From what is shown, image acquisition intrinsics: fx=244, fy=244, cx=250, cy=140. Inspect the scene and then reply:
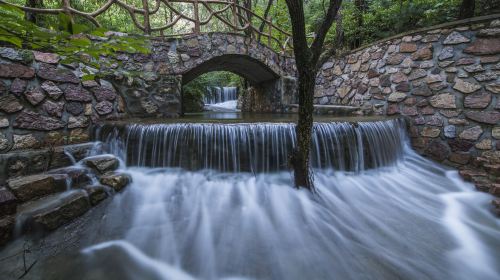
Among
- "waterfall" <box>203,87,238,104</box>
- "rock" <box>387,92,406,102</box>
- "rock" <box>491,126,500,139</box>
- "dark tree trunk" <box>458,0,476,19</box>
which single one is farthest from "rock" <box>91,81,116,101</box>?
"waterfall" <box>203,87,238,104</box>

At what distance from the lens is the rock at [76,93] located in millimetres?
3743

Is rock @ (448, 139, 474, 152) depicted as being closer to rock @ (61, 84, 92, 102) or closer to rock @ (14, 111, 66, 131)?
rock @ (61, 84, 92, 102)

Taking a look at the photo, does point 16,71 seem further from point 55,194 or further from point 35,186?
point 55,194

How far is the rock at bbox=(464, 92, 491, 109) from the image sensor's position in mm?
3979

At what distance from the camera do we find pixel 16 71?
322 cm

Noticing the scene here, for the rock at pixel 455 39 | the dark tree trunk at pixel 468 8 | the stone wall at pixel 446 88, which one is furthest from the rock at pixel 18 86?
the dark tree trunk at pixel 468 8

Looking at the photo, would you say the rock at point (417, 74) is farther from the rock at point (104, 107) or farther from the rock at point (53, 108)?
the rock at point (53, 108)

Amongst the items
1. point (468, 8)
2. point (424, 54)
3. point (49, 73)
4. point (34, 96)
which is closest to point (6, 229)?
point (34, 96)

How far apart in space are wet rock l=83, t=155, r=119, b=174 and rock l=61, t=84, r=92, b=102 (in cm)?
120

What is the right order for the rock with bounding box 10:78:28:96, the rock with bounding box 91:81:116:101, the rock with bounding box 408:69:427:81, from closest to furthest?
the rock with bounding box 10:78:28:96 → the rock with bounding box 91:81:116:101 → the rock with bounding box 408:69:427:81

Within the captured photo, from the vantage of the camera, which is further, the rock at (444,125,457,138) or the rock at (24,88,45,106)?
the rock at (444,125,457,138)

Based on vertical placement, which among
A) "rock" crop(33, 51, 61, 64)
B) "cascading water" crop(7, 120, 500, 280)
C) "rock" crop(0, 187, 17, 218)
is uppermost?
"rock" crop(33, 51, 61, 64)

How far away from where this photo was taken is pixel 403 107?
5.04 metres

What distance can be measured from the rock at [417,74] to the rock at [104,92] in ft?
18.8
